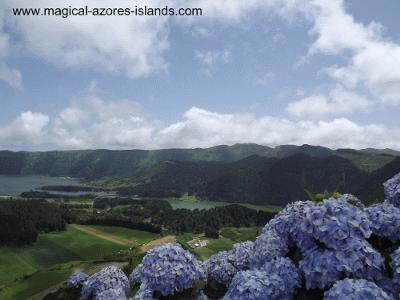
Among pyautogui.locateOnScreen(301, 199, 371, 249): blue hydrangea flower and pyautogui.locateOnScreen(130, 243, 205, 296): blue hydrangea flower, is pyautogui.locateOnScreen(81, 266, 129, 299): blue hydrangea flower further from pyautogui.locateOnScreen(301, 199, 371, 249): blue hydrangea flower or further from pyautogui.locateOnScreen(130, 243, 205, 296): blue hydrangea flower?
pyautogui.locateOnScreen(301, 199, 371, 249): blue hydrangea flower

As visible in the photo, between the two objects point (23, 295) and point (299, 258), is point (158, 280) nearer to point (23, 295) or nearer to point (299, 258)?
point (299, 258)

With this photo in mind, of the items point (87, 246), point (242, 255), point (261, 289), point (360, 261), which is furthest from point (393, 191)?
point (87, 246)

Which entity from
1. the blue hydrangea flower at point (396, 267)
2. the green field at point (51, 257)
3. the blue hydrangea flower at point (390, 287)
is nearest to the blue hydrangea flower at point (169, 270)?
the blue hydrangea flower at point (390, 287)

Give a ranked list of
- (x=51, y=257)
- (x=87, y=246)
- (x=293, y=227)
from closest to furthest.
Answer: (x=293, y=227) → (x=51, y=257) → (x=87, y=246)

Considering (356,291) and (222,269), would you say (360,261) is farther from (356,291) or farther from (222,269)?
(222,269)

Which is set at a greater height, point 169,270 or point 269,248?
point 269,248

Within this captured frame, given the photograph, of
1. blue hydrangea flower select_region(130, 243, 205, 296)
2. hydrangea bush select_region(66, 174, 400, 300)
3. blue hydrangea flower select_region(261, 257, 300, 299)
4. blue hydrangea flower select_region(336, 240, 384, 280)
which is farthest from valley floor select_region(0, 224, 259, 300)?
blue hydrangea flower select_region(336, 240, 384, 280)

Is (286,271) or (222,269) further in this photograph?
(222,269)
